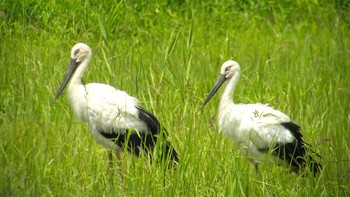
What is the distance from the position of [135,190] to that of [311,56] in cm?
379

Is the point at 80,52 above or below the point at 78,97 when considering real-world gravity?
above

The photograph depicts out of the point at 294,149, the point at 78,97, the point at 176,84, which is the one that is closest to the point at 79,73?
the point at 78,97

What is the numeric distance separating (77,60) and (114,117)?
61cm

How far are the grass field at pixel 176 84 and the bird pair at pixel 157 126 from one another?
0.36 ft

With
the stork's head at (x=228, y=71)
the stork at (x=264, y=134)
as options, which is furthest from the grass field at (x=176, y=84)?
the stork's head at (x=228, y=71)

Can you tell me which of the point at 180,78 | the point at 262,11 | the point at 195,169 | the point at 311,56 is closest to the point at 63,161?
the point at 195,169

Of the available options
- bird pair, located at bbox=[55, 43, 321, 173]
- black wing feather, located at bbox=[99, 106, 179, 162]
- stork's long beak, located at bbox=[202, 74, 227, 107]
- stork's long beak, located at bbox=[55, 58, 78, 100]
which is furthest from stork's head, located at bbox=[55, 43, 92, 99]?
stork's long beak, located at bbox=[202, 74, 227, 107]

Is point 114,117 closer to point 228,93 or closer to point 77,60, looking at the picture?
point 77,60

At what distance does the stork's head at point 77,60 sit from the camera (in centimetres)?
717

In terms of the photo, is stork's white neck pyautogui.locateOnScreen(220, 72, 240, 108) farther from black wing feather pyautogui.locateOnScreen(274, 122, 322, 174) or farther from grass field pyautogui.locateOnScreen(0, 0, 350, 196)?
black wing feather pyautogui.locateOnScreen(274, 122, 322, 174)

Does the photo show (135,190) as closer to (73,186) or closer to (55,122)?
(73,186)

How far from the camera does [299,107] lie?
7734 millimetres

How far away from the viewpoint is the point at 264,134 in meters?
6.74

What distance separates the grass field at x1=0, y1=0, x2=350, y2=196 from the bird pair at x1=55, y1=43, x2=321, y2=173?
0.11 meters
